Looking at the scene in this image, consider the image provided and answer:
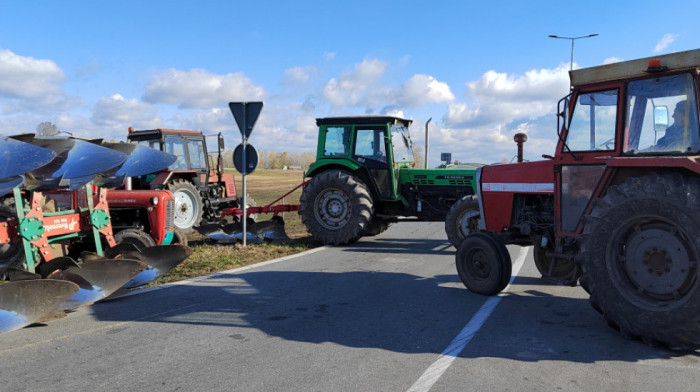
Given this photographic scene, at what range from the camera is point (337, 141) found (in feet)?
35.1

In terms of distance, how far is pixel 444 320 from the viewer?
16.0 feet

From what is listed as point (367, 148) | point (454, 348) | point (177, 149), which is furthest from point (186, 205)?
point (454, 348)

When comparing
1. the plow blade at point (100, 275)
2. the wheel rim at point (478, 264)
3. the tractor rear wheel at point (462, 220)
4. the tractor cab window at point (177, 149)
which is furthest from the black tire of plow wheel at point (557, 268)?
the tractor cab window at point (177, 149)

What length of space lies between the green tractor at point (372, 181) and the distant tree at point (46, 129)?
4.73 meters

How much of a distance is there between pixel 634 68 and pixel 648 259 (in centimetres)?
172

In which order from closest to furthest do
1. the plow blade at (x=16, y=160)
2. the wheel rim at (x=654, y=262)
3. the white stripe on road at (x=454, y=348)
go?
the white stripe on road at (x=454, y=348), the wheel rim at (x=654, y=262), the plow blade at (x=16, y=160)

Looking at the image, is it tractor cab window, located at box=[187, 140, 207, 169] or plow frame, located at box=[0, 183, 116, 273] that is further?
tractor cab window, located at box=[187, 140, 207, 169]

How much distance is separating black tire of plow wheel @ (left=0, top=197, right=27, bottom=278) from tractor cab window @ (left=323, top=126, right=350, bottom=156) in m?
5.70

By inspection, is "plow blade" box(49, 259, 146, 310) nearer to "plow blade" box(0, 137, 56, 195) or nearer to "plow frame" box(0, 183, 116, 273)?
"plow frame" box(0, 183, 116, 273)

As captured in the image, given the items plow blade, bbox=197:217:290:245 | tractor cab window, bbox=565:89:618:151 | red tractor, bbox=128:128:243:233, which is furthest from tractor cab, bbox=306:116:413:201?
tractor cab window, bbox=565:89:618:151

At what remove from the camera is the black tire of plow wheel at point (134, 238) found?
24.3 ft

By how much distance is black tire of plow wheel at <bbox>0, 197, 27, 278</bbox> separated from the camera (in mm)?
6414

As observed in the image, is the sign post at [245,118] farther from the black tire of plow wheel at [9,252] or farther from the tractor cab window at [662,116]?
the tractor cab window at [662,116]

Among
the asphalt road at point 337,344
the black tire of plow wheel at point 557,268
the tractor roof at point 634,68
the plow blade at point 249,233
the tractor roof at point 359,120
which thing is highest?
the tractor roof at point 359,120
